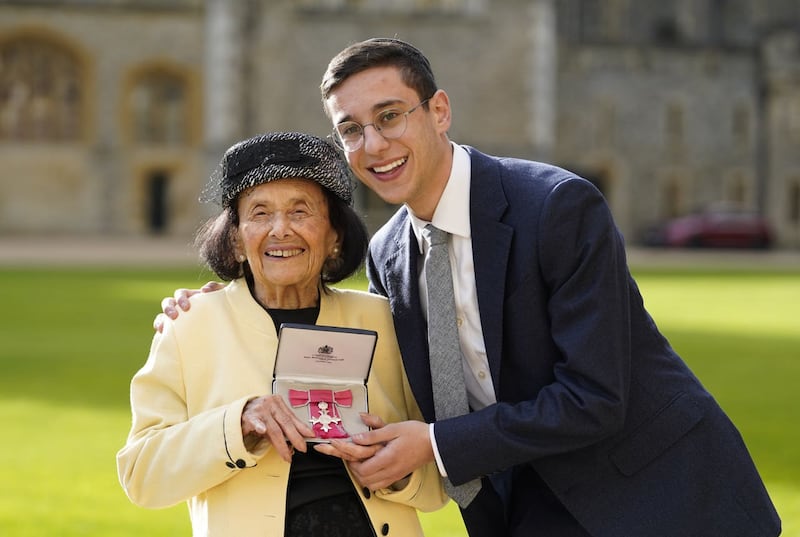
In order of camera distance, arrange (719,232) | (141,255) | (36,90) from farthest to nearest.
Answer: (719,232), (36,90), (141,255)

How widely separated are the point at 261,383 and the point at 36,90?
112 ft

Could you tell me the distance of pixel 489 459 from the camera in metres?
3.21

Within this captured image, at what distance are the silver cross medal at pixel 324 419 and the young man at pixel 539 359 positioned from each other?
0.10 meters

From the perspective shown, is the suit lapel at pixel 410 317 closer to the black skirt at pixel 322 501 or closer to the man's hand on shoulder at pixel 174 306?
the black skirt at pixel 322 501

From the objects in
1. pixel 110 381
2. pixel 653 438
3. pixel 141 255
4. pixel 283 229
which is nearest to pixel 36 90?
pixel 141 255

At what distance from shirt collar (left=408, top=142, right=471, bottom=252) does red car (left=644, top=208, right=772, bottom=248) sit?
33342 millimetres

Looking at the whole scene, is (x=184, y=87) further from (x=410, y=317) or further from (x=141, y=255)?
(x=410, y=317)

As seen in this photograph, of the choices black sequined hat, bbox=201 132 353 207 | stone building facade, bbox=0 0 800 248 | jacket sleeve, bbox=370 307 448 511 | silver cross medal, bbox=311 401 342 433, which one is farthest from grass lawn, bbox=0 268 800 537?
stone building facade, bbox=0 0 800 248

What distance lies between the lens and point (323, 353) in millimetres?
3271

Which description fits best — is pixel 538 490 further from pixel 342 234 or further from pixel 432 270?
pixel 342 234

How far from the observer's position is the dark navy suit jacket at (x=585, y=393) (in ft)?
10.4

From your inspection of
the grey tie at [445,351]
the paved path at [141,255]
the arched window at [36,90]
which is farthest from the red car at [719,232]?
the grey tie at [445,351]

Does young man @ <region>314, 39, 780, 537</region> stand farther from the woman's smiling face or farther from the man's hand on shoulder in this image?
the man's hand on shoulder

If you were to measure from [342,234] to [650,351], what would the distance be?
38.7 inches
